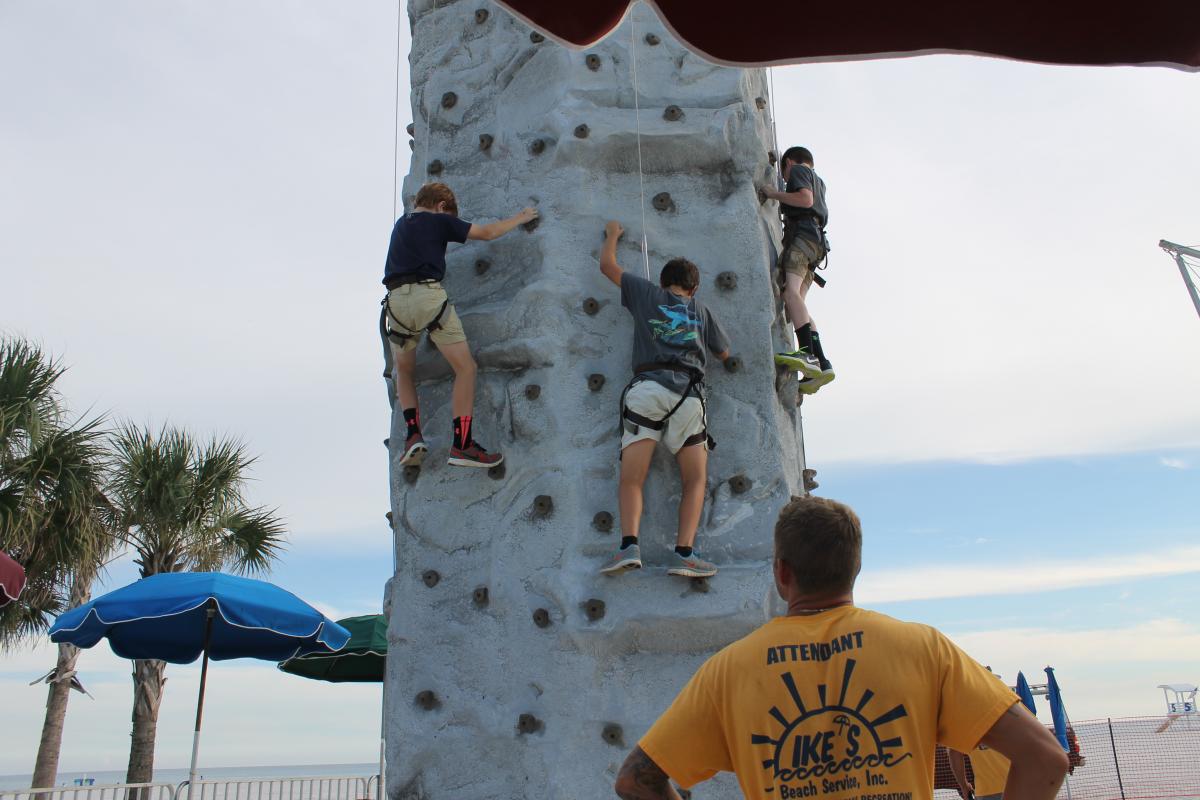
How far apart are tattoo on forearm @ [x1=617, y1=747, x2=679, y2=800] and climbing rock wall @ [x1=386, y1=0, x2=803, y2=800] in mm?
2530

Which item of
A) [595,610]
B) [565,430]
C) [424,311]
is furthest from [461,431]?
[595,610]

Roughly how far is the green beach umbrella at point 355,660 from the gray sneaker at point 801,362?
6.14 m

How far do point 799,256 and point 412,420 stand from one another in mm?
2200

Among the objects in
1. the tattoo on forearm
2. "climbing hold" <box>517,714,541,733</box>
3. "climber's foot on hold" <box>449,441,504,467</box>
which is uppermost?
"climber's foot on hold" <box>449,441,504,467</box>

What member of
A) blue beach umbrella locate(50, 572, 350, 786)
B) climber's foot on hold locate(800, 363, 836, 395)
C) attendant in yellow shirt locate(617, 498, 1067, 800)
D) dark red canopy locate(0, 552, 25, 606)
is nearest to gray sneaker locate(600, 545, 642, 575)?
climber's foot on hold locate(800, 363, 836, 395)

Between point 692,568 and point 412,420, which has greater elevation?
point 412,420

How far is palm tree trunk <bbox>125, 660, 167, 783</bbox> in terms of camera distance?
12.3 metres

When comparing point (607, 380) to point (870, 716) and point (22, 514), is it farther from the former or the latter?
point (22, 514)

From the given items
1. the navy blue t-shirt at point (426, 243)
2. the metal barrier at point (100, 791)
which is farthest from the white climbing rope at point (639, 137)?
the metal barrier at point (100, 791)

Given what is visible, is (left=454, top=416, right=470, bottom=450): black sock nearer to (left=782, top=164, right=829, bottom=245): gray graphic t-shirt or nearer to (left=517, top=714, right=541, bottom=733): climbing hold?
(left=517, top=714, right=541, bottom=733): climbing hold

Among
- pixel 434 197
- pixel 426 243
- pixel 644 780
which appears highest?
pixel 434 197

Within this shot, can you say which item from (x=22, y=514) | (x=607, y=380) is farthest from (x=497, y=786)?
(x=22, y=514)

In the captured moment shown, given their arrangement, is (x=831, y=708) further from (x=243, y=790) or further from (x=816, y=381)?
(x=243, y=790)

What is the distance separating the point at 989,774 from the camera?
14.1ft
